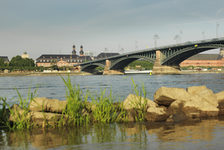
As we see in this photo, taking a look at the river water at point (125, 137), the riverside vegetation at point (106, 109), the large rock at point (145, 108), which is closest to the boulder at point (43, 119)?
the riverside vegetation at point (106, 109)

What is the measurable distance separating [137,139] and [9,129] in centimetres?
538

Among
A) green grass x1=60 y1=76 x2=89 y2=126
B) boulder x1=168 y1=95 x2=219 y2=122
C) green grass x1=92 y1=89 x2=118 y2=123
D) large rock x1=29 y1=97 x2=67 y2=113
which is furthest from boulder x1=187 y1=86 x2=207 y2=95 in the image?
large rock x1=29 y1=97 x2=67 y2=113

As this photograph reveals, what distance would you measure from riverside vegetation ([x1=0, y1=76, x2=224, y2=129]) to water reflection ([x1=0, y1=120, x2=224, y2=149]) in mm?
462

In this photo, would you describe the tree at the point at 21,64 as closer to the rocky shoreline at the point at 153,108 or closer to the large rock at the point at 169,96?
the rocky shoreline at the point at 153,108

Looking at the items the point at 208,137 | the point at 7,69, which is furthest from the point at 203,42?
the point at 7,69

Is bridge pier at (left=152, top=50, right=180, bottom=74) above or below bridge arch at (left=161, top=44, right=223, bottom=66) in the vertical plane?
below

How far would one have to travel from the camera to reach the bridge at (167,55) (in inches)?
2901

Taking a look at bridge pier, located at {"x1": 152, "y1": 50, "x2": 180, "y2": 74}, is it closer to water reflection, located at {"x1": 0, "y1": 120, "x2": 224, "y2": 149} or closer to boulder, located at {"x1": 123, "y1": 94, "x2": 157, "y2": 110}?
boulder, located at {"x1": 123, "y1": 94, "x2": 157, "y2": 110}

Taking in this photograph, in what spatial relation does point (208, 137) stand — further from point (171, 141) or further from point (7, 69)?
point (7, 69)

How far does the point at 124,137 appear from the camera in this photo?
9211mm

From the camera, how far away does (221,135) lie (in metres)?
8.84

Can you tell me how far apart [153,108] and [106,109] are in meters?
2.27

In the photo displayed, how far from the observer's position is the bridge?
7369cm

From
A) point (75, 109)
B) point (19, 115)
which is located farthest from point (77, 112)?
point (19, 115)
